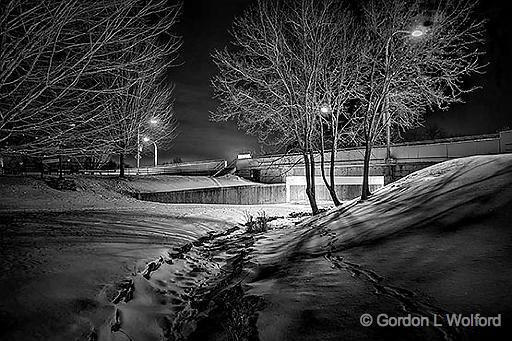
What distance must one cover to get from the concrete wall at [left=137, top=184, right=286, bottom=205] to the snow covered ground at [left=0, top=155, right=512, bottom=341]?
44.9ft

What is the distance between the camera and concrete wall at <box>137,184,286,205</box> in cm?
2192

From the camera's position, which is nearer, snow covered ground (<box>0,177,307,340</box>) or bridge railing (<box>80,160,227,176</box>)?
snow covered ground (<box>0,177,307,340</box>)

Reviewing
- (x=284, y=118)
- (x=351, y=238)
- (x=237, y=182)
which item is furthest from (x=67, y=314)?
(x=237, y=182)

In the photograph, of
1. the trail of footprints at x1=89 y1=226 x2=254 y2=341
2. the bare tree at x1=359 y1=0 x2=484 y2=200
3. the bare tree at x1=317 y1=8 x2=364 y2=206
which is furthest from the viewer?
the bare tree at x1=317 y1=8 x2=364 y2=206

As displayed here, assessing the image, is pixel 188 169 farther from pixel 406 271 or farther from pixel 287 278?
pixel 406 271

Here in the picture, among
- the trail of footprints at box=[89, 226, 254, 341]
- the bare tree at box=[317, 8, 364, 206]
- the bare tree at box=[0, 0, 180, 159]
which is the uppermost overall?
the bare tree at box=[317, 8, 364, 206]

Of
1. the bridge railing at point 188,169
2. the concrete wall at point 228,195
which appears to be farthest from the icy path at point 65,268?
the bridge railing at point 188,169

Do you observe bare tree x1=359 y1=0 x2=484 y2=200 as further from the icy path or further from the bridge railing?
the bridge railing

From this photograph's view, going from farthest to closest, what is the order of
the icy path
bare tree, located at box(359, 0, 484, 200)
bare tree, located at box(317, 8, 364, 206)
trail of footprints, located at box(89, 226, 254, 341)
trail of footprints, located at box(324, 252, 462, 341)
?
bare tree, located at box(317, 8, 364, 206)
bare tree, located at box(359, 0, 484, 200)
trail of footprints, located at box(89, 226, 254, 341)
the icy path
trail of footprints, located at box(324, 252, 462, 341)

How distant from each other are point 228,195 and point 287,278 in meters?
20.1

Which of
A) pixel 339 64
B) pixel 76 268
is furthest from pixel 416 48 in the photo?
pixel 76 268

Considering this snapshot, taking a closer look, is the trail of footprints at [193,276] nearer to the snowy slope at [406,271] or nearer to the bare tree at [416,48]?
the snowy slope at [406,271]

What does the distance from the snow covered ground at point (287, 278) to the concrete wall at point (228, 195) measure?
44.9 feet

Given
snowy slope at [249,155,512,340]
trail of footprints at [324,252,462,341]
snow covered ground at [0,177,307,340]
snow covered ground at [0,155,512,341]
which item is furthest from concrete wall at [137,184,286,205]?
trail of footprints at [324,252,462,341]
